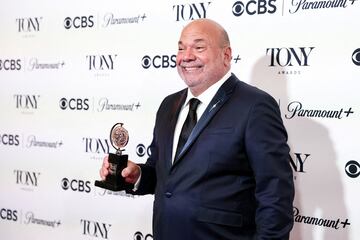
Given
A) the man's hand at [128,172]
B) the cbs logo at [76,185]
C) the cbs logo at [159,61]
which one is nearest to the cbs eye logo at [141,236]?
the cbs logo at [76,185]

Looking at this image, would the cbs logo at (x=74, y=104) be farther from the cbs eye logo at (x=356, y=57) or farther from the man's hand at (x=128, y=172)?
the cbs eye logo at (x=356, y=57)

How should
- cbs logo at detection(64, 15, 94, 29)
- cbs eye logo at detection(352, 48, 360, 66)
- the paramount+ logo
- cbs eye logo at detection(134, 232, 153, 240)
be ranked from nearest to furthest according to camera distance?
cbs eye logo at detection(352, 48, 360, 66) → the paramount+ logo → cbs eye logo at detection(134, 232, 153, 240) → cbs logo at detection(64, 15, 94, 29)

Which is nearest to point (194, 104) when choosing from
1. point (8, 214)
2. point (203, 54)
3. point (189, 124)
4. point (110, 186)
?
point (189, 124)

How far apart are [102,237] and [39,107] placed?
0.88 meters

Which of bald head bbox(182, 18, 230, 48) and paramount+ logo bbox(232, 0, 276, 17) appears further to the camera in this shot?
paramount+ logo bbox(232, 0, 276, 17)

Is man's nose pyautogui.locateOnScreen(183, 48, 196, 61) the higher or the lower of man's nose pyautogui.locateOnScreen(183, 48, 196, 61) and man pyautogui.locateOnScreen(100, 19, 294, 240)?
the higher

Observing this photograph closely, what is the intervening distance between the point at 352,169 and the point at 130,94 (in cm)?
118

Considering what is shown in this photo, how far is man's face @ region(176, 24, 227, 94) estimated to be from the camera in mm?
1527

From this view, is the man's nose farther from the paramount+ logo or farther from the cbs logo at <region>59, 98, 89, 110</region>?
the cbs logo at <region>59, 98, 89, 110</region>

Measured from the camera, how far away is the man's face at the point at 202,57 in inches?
60.1

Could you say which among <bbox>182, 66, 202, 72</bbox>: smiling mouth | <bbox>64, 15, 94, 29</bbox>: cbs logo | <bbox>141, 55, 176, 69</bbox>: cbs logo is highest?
<bbox>64, 15, 94, 29</bbox>: cbs logo

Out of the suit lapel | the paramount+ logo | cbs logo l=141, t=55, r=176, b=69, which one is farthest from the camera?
cbs logo l=141, t=55, r=176, b=69

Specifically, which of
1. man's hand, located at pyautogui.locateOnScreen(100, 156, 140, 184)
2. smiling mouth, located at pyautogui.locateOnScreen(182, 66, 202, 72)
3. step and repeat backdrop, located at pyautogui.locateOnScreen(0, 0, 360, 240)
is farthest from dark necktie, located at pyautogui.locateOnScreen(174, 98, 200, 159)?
step and repeat backdrop, located at pyautogui.locateOnScreen(0, 0, 360, 240)

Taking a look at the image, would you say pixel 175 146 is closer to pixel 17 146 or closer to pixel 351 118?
pixel 351 118
